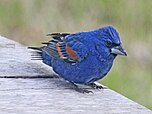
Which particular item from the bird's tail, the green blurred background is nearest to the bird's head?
the bird's tail

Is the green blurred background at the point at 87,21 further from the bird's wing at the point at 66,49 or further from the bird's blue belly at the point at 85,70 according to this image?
the bird's blue belly at the point at 85,70

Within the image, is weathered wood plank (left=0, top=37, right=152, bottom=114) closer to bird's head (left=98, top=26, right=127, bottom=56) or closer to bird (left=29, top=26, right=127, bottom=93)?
bird (left=29, top=26, right=127, bottom=93)

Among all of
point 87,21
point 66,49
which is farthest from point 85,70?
point 87,21

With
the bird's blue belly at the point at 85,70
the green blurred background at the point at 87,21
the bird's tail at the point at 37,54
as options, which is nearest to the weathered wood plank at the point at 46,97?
the bird's blue belly at the point at 85,70

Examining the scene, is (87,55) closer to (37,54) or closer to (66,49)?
(66,49)

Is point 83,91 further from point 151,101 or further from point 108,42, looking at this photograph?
point 151,101

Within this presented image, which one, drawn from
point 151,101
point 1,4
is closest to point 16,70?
point 151,101
